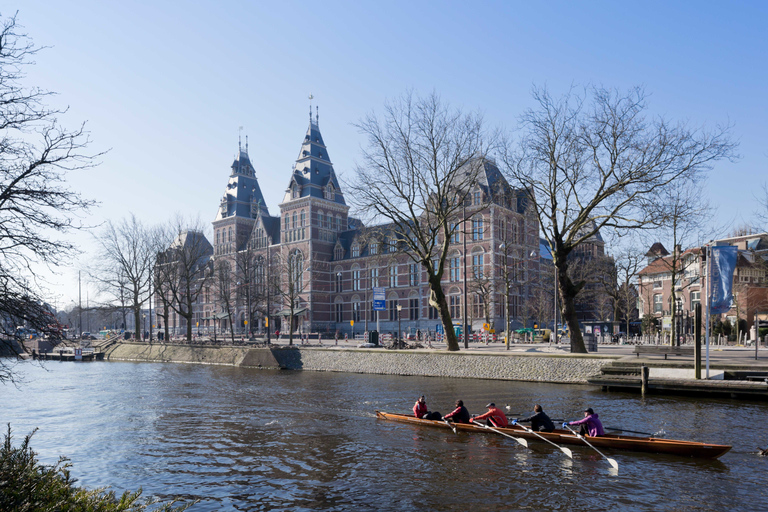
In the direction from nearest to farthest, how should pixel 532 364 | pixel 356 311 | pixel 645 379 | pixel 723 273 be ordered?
pixel 723 273 → pixel 645 379 → pixel 532 364 → pixel 356 311

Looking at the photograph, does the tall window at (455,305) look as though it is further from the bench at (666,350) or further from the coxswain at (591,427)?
the coxswain at (591,427)

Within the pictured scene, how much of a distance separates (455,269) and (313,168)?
2689 cm

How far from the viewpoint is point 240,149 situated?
87188mm

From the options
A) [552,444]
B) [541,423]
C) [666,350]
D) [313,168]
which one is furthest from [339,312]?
[552,444]

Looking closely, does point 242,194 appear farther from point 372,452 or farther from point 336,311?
point 372,452

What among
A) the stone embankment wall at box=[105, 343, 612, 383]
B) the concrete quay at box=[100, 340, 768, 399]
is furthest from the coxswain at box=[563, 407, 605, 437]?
the stone embankment wall at box=[105, 343, 612, 383]

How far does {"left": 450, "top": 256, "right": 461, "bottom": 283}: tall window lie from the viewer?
62.7 meters

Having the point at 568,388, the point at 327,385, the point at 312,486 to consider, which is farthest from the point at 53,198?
the point at 568,388

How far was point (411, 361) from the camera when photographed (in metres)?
33.9

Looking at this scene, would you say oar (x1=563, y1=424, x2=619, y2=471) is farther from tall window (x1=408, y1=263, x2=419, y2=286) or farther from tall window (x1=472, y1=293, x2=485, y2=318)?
tall window (x1=408, y1=263, x2=419, y2=286)

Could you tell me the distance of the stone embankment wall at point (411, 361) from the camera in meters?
27.7

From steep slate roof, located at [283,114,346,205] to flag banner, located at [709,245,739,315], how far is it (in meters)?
59.5

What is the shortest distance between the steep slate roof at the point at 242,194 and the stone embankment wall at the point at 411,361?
39929mm

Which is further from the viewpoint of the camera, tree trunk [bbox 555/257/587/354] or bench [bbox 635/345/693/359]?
tree trunk [bbox 555/257/587/354]
